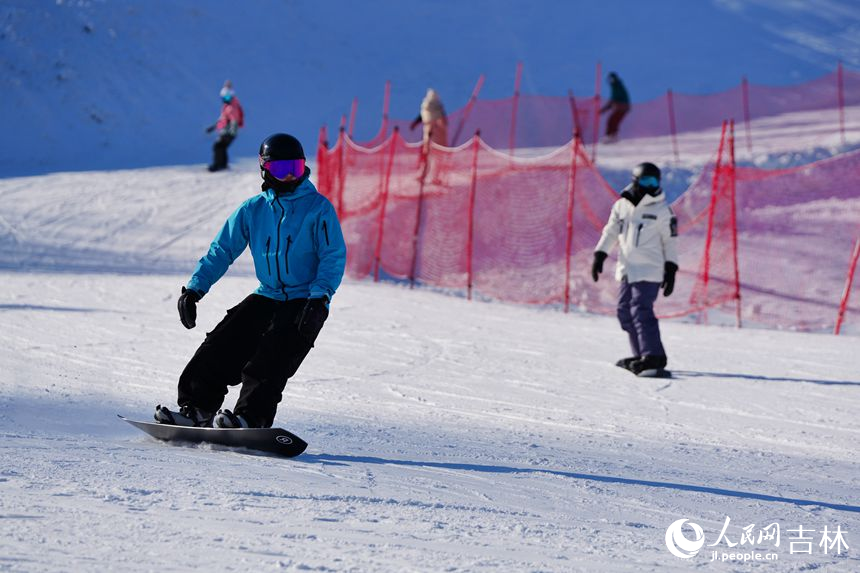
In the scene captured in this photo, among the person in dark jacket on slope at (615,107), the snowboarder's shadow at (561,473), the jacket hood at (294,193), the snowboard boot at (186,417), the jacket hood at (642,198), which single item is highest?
the person in dark jacket on slope at (615,107)

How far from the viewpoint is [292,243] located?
5.05 metres

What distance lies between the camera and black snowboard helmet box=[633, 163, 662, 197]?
881 centimetres

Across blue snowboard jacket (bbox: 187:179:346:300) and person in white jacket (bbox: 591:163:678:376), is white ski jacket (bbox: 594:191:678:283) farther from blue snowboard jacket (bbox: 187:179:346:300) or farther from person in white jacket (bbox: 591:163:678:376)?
blue snowboard jacket (bbox: 187:179:346:300)

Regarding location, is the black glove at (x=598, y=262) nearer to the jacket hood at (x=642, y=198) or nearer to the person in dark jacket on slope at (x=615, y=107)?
the jacket hood at (x=642, y=198)

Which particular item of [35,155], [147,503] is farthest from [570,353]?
[35,155]

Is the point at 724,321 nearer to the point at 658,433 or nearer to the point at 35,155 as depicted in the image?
the point at 658,433

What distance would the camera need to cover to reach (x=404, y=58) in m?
33.2

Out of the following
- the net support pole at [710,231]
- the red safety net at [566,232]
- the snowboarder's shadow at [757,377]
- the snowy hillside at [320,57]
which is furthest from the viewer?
the snowy hillside at [320,57]

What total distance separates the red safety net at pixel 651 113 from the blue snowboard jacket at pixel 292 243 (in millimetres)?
17723

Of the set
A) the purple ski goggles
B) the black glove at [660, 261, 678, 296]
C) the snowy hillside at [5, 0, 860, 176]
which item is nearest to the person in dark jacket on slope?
the snowy hillside at [5, 0, 860, 176]

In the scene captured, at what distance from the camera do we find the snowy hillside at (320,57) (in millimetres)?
26484

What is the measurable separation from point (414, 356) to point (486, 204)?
288 inches
